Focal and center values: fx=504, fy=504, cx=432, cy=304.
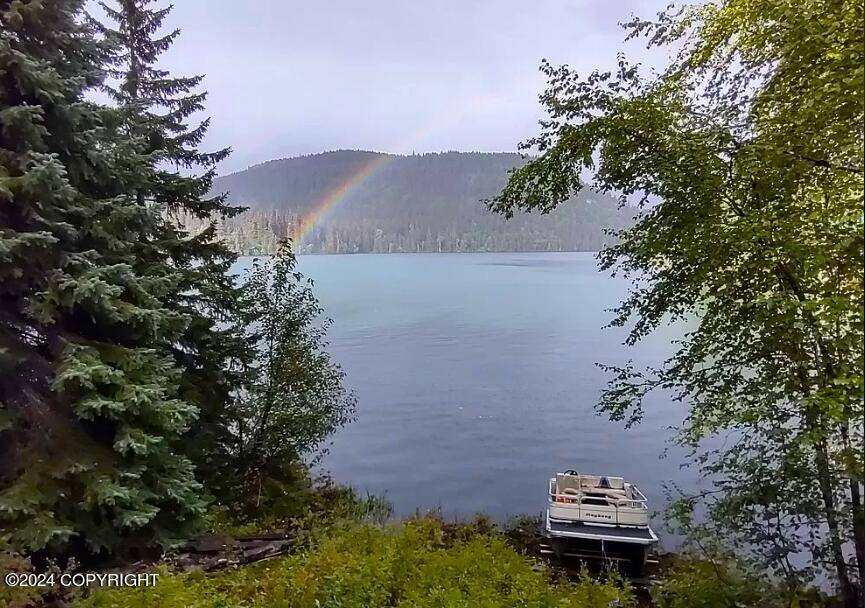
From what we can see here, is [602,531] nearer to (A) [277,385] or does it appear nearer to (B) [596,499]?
(B) [596,499]

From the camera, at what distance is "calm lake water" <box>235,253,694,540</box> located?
1365 cm

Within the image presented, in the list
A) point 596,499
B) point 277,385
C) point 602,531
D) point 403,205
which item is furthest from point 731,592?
point 403,205

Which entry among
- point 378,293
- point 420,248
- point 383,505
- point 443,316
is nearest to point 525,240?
point 420,248

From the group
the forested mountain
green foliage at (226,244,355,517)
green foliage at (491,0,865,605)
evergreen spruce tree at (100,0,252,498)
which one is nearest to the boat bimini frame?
green foliage at (491,0,865,605)

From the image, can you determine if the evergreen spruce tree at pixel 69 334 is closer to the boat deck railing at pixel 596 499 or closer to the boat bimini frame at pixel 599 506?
the boat bimini frame at pixel 599 506

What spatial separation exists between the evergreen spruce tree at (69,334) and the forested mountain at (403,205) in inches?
3569

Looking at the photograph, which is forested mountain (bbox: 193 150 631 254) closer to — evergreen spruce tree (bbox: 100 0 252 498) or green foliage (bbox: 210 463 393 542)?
green foliage (bbox: 210 463 393 542)

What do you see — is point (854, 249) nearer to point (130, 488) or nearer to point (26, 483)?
point (130, 488)

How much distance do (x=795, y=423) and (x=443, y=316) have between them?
35.2 metres

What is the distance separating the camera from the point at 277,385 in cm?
891

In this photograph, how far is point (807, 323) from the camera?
12.1ft

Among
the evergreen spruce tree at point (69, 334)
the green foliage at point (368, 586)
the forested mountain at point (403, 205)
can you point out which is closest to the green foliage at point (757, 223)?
the green foliage at point (368, 586)

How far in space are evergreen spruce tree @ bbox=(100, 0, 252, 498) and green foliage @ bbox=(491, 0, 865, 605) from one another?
16.6ft

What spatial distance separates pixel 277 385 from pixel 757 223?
758cm
